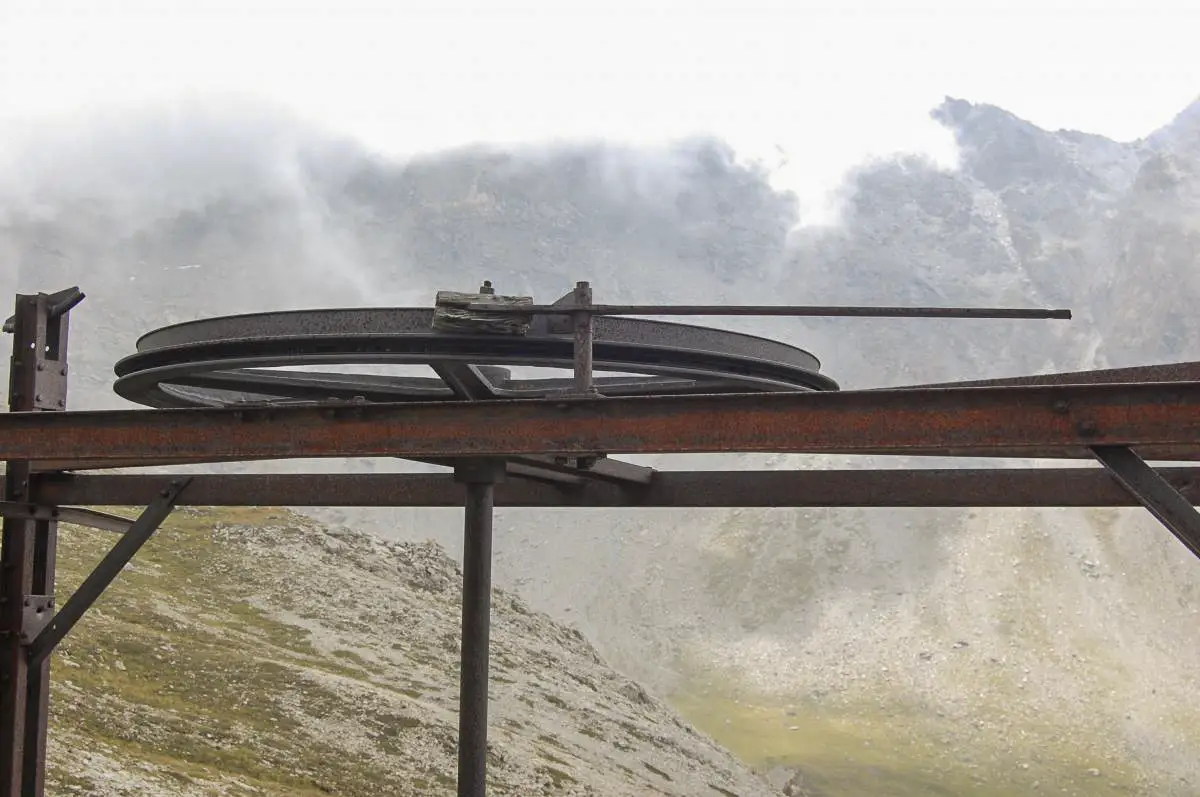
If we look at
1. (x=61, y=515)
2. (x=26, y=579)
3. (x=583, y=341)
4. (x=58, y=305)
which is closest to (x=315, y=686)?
(x=61, y=515)

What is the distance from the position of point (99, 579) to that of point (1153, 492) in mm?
6731

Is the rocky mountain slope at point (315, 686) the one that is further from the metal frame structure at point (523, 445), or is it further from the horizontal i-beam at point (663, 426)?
the horizontal i-beam at point (663, 426)

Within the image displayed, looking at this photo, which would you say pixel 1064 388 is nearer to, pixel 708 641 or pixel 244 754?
pixel 244 754

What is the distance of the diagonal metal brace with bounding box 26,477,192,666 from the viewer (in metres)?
8.58

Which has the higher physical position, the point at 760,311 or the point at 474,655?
the point at 760,311

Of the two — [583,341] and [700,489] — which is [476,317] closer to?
[583,341]

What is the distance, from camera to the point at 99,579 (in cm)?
875

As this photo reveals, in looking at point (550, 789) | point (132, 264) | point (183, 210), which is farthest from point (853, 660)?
point (183, 210)

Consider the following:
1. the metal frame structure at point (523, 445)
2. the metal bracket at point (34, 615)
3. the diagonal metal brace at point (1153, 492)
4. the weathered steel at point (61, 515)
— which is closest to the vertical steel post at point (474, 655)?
the metal frame structure at point (523, 445)

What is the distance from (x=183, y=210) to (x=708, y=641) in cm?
8463

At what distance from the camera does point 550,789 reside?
25938mm

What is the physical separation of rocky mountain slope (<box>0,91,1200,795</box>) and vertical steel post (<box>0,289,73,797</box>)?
49593 mm

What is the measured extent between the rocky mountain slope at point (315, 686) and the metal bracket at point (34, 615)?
817 centimetres

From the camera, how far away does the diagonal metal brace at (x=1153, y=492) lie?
5.87m
